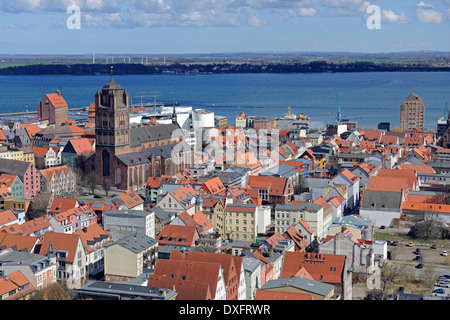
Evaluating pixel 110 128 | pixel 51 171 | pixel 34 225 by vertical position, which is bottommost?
pixel 34 225

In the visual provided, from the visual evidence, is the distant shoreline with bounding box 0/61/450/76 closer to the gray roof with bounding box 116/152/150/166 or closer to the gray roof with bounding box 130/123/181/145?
the gray roof with bounding box 130/123/181/145

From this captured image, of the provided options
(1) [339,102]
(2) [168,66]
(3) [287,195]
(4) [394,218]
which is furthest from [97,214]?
(2) [168,66]

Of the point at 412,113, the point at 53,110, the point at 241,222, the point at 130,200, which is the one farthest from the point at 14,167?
the point at 412,113

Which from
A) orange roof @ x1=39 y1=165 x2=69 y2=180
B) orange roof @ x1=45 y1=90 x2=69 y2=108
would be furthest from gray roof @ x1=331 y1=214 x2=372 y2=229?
orange roof @ x1=45 y1=90 x2=69 y2=108

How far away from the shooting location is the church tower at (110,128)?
66.7 ft

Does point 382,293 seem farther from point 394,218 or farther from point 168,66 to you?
point 168,66

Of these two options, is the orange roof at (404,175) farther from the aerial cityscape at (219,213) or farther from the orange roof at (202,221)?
the orange roof at (202,221)

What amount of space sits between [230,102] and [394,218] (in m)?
41.6

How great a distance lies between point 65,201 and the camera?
614 inches

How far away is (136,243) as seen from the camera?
11.7 m

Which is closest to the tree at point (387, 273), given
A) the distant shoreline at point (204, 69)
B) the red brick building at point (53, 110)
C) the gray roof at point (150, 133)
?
the gray roof at point (150, 133)

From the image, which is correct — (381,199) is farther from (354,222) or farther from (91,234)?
(91,234)

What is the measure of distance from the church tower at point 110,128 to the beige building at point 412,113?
19515 mm

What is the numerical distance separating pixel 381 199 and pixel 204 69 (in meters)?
94.4
